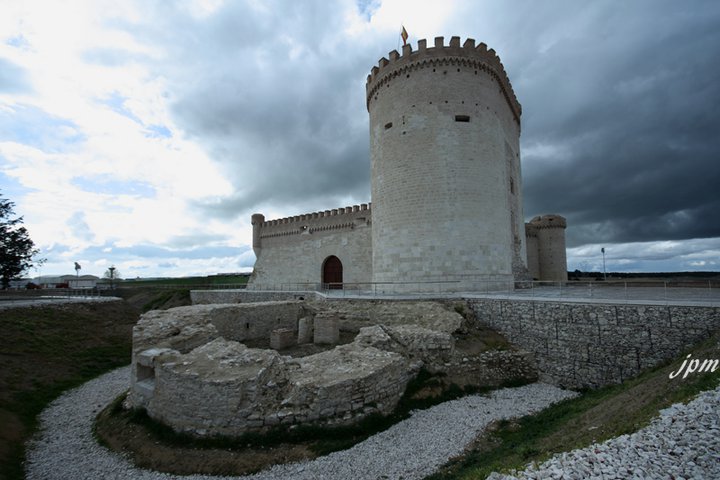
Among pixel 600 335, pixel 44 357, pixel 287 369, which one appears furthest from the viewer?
pixel 44 357

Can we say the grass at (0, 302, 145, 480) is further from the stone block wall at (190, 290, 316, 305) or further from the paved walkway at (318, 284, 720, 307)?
the paved walkway at (318, 284, 720, 307)

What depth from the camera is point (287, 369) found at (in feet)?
30.6

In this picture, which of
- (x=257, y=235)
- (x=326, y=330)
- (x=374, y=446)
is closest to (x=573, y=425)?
(x=374, y=446)

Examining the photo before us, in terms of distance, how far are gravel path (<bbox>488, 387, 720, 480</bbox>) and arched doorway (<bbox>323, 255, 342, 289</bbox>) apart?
1041 inches

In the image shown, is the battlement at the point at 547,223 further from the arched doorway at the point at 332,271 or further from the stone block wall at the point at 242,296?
the stone block wall at the point at 242,296

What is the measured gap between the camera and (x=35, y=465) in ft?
27.1

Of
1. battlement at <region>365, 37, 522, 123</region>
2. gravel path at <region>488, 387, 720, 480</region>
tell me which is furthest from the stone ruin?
battlement at <region>365, 37, 522, 123</region>

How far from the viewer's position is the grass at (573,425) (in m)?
5.43

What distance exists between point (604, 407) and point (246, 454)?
26.4ft

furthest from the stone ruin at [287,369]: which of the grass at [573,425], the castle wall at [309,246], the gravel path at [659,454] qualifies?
the castle wall at [309,246]

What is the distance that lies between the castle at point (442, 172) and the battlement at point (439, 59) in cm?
6

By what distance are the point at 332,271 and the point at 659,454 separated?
2786 cm

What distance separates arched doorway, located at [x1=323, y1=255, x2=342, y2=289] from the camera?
1220 inches

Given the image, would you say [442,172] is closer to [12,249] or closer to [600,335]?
[600,335]
